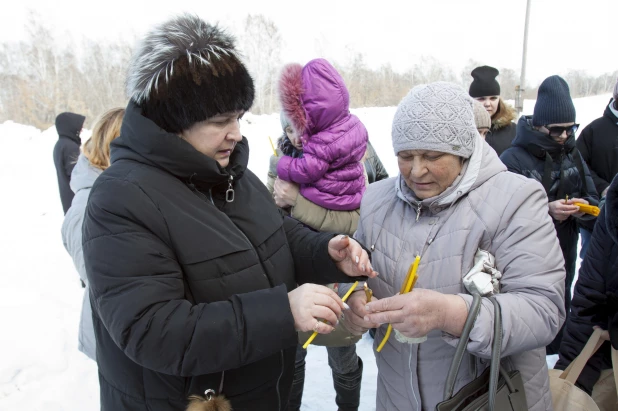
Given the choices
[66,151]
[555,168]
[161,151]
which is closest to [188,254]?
[161,151]

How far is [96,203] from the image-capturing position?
1230 mm

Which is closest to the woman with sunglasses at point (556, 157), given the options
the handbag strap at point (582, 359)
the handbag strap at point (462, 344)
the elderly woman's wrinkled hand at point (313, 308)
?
the handbag strap at point (582, 359)

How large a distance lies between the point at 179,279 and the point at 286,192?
176 cm

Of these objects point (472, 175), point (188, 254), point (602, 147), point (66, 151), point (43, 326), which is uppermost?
point (472, 175)

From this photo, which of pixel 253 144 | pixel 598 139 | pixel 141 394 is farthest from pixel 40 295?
pixel 253 144

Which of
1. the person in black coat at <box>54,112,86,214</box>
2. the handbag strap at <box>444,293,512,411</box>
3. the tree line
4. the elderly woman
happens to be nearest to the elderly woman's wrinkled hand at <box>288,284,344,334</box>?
the elderly woman

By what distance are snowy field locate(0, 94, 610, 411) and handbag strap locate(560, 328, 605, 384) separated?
166 cm

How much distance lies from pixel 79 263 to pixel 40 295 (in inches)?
149

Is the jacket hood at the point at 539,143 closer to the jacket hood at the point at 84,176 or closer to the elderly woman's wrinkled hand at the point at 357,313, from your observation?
the elderly woman's wrinkled hand at the point at 357,313

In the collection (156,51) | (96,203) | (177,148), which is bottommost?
(96,203)

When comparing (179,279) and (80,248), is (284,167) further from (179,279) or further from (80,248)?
(179,279)

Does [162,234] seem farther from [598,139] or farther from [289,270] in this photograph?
[598,139]

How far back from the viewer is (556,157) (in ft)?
10.3

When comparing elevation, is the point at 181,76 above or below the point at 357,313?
above
